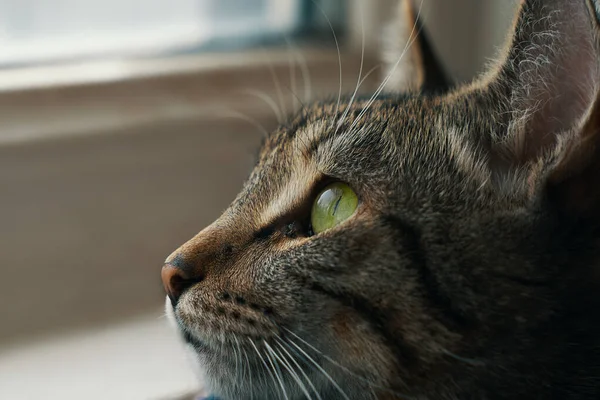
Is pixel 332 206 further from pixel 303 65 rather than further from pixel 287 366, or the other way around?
pixel 303 65

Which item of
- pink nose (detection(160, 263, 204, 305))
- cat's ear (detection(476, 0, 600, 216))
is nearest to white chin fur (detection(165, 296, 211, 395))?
pink nose (detection(160, 263, 204, 305))

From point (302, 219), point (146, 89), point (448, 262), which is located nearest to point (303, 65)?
point (146, 89)

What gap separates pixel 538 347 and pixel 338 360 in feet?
0.57

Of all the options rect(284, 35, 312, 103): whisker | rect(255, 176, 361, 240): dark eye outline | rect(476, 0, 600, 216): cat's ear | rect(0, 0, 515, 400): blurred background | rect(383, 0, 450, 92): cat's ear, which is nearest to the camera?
rect(476, 0, 600, 216): cat's ear

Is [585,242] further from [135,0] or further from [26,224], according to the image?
[135,0]

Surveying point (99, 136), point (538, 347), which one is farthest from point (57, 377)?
point (538, 347)

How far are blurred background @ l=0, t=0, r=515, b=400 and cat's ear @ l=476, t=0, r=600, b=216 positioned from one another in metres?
0.36

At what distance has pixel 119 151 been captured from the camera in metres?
1.17

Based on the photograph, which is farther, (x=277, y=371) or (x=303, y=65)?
(x=303, y=65)

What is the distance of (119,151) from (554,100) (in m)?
0.73

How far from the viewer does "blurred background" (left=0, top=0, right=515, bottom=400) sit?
1062 millimetres

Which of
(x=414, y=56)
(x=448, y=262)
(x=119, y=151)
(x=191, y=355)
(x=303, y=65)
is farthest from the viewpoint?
(x=303, y=65)

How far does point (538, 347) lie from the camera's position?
2.07ft

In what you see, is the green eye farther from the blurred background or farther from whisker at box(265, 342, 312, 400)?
the blurred background
